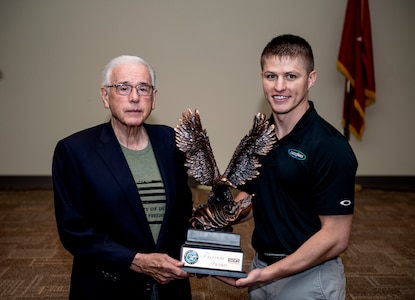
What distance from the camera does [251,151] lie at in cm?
169

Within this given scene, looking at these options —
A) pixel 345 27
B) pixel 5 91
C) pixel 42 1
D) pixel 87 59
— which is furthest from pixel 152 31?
pixel 345 27

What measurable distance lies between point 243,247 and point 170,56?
107 inches

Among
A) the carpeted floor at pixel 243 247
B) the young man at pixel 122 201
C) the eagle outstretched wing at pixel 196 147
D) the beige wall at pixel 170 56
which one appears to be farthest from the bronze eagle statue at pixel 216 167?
the beige wall at pixel 170 56

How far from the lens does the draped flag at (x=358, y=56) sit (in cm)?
513

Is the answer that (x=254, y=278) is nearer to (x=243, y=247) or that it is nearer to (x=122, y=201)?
(x=122, y=201)

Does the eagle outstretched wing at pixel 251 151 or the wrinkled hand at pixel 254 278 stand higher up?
the eagle outstretched wing at pixel 251 151

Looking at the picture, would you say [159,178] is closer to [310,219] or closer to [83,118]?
[310,219]

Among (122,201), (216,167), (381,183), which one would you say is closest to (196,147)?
(216,167)

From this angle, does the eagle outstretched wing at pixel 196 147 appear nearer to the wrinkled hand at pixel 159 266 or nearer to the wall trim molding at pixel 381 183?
the wrinkled hand at pixel 159 266

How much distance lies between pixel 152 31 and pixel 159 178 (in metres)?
3.92

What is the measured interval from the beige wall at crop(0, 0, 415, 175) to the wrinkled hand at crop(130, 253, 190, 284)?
3.94 meters

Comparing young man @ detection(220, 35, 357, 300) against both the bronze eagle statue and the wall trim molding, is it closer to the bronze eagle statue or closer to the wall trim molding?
the bronze eagle statue

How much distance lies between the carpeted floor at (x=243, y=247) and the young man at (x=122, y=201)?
4.37ft

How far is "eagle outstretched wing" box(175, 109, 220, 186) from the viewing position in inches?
66.7
